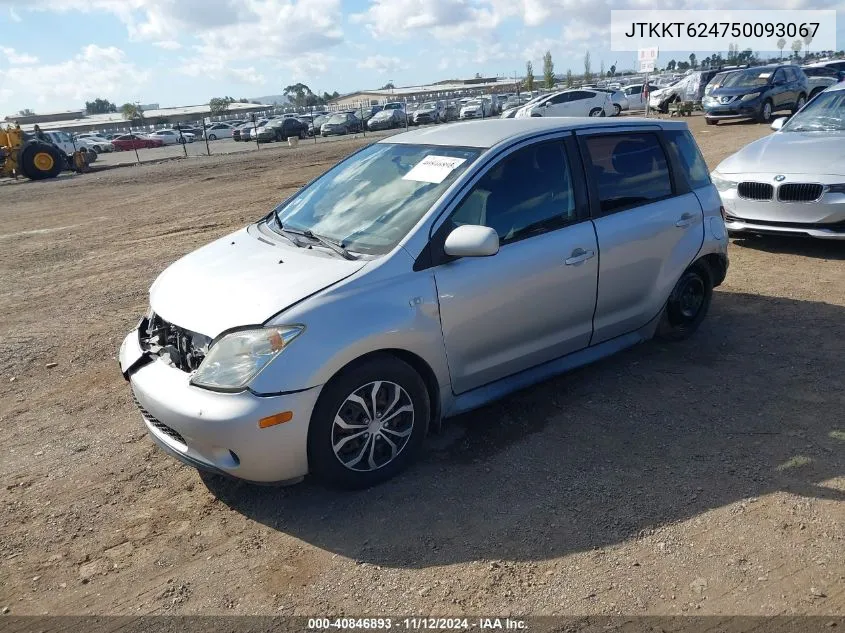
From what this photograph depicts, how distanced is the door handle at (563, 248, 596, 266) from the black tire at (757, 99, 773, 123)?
855 inches

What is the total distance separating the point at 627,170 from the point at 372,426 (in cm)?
259

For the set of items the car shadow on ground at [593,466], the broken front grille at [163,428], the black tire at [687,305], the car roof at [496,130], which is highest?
the car roof at [496,130]

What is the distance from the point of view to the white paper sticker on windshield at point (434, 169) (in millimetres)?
3978

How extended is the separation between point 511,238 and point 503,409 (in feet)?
3.79

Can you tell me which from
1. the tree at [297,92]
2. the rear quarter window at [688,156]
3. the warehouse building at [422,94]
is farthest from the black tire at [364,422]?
the tree at [297,92]

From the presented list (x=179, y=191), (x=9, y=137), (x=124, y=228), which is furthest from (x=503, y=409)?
(x=9, y=137)

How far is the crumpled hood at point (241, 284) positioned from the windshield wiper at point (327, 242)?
0.22 ft

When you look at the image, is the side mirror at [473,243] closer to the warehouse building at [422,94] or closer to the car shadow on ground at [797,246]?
the car shadow on ground at [797,246]

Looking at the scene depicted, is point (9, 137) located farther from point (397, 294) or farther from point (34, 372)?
point (397, 294)

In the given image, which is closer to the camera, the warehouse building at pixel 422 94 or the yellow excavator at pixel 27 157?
the yellow excavator at pixel 27 157

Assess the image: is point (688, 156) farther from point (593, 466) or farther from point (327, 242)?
point (327, 242)

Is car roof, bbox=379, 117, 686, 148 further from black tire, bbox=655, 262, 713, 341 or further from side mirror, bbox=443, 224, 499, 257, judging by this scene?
black tire, bbox=655, 262, 713, 341

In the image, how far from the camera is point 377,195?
13.6ft


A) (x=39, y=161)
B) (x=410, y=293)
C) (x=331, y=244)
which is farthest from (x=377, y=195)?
(x=39, y=161)
